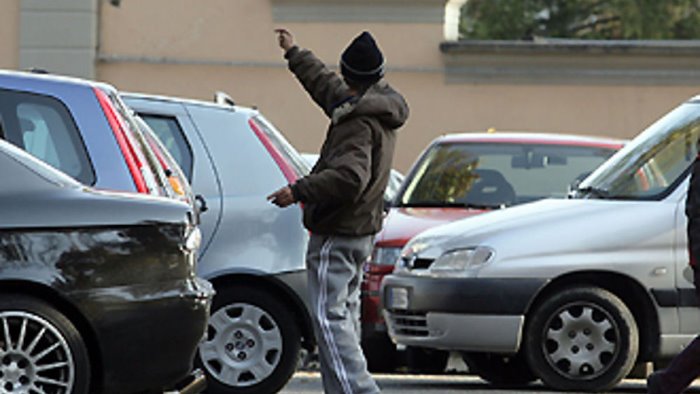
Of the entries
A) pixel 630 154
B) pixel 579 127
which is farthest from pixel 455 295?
pixel 579 127

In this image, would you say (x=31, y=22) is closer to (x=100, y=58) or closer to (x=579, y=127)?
(x=100, y=58)

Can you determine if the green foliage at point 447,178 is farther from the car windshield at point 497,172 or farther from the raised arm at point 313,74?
the raised arm at point 313,74

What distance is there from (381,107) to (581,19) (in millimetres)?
41809

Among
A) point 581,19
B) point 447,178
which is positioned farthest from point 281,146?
point 581,19

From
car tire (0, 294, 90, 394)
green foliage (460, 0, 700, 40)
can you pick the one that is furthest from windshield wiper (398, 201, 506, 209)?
green foliage (460, 0, 700, 40)

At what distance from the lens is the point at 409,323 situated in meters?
11.4

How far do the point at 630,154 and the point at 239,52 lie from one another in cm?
1307

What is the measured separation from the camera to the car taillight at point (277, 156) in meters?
10.6

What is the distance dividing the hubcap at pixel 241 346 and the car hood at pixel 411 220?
99.3 inches

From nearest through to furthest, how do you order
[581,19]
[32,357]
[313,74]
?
[32,357]
[313,74]
[581,19]

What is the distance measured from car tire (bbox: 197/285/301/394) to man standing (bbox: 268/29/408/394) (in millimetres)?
1831

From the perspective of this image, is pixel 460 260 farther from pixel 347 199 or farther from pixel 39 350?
pixel 39 350

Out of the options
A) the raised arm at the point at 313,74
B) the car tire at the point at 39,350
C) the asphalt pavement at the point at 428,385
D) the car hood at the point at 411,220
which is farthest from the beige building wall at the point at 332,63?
the car tire at the point at 39,350

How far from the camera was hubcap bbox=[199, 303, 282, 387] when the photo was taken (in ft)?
33.8
